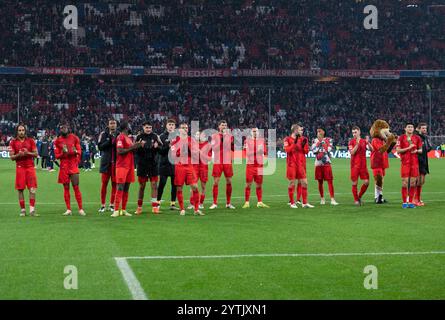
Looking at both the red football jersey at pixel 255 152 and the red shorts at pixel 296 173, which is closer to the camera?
the red shorts at pixel 296 173

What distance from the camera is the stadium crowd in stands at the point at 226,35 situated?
2324 inches

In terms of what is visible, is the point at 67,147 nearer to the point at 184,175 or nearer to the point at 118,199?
the point at 118,199

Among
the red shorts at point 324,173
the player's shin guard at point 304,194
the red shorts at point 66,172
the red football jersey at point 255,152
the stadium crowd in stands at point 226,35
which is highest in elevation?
the stadium crowd in stands at point 226,35

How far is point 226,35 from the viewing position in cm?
6212

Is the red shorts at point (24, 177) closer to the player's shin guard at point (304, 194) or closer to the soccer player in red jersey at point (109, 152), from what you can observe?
the soccer player in red jersey at point (109, 152)

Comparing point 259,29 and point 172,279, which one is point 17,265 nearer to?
point 172,279

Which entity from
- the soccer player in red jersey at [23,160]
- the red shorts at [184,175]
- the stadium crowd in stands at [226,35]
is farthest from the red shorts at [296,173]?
the stadium crowd in stands at [226,35]

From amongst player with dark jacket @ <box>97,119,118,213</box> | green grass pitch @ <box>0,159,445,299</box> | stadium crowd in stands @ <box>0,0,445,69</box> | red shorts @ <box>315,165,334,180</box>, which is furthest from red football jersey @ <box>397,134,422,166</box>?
stadium crowd in stands @ <box>0,0,445,69</box>

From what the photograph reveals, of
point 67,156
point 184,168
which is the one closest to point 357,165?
point 184,168

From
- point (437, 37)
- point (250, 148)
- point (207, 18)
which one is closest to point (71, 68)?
point (207, 18)

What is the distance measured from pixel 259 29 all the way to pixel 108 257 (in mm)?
54263

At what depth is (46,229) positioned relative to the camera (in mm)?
13406

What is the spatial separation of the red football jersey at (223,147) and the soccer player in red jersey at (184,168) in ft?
4.47

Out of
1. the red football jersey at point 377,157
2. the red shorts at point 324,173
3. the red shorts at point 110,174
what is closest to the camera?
the red shorts at point 110,174
